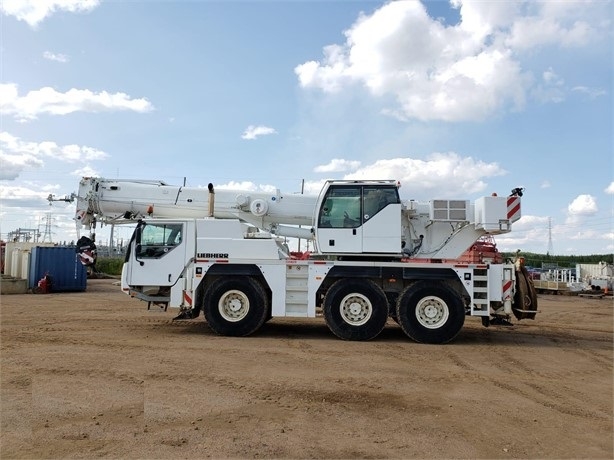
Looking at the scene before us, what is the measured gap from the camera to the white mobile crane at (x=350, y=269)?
10.7 meters

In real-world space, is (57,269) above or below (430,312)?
above

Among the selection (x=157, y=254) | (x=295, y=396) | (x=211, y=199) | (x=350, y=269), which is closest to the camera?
(x=295, y=396)

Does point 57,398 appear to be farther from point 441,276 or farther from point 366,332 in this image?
point 441,276

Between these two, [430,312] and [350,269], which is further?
[350,269]

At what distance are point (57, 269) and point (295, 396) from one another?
22.4 m

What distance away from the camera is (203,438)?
16.1 feet

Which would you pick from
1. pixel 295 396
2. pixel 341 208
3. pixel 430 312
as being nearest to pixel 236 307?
pixel 341 208

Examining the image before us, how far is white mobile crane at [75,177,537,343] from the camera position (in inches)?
420

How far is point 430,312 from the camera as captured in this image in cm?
1067

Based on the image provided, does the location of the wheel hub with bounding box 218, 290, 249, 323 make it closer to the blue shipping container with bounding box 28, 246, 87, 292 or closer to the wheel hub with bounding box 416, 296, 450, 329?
the wheel hub with bounding box 416, 296, 450, 329

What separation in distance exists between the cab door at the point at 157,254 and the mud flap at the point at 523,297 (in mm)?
7467

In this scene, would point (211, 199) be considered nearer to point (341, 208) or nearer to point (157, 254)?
point (157, 254)

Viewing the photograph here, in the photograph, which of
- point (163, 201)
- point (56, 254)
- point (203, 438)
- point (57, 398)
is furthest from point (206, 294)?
point (56, 254)

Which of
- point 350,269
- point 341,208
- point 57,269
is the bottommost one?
point 57,269
